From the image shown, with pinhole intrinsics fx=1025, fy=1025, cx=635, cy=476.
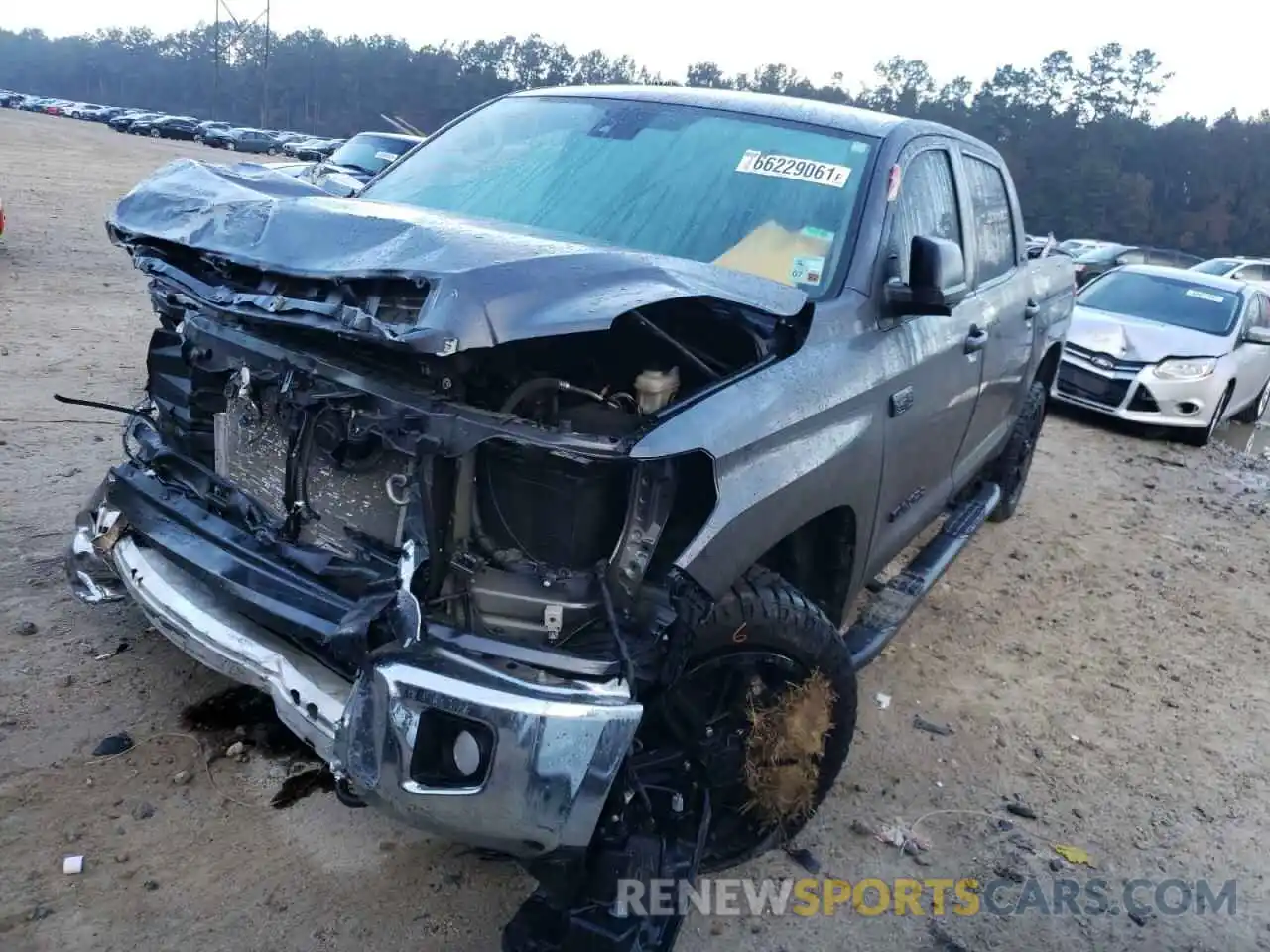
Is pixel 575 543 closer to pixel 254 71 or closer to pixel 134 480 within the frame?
pixel 134 480

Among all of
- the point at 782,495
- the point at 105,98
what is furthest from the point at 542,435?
the point at 105,98

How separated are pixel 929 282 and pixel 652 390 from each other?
3.53ft

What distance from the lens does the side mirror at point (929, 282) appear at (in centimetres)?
305

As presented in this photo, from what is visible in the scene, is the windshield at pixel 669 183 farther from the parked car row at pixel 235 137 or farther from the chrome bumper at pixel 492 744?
the parked car row at pixel 235 137

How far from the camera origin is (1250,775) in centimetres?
385

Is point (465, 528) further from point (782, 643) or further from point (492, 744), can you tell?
point (782, 643)

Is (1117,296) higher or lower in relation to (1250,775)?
higher

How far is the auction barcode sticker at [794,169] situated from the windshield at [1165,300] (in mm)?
7678

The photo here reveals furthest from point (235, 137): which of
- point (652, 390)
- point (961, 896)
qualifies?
point (961, 896)

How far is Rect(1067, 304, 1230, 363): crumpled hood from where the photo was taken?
9.22m

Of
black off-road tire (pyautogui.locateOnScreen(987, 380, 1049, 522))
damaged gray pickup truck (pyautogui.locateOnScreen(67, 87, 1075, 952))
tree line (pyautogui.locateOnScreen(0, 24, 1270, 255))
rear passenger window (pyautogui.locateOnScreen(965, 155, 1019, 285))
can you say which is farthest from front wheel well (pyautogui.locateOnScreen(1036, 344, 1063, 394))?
tree line (pyautogui.locateOnScreen(0, 24, 1270, 255))

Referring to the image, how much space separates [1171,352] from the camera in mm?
9203

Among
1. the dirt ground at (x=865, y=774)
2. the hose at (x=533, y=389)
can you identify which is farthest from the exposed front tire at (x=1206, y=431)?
the hose at (x=533, y=389)

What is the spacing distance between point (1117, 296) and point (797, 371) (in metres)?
8.95
